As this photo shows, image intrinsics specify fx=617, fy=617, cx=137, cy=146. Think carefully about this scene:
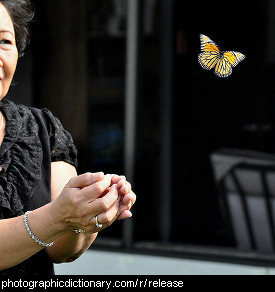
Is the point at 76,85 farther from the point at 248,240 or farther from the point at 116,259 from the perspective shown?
the point at 248,240

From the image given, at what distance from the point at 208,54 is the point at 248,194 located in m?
3.26

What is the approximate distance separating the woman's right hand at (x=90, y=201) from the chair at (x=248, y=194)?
313 cm

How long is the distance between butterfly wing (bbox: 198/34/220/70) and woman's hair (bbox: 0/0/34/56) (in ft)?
1.90

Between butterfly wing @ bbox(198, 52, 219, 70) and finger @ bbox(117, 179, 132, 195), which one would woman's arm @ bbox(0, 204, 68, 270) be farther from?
butterfly wing @ bbox(198, 52, 219, 70)

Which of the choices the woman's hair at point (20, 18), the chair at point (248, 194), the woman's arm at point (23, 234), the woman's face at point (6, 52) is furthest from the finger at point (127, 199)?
the chair at point (248, 194)

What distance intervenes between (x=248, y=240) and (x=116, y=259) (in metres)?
1.00

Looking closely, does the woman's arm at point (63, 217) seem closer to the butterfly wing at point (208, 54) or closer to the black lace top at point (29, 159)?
the black lace top at point (29, 159)

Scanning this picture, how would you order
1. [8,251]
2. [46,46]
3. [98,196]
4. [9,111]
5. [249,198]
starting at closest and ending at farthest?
[98,196] < [8,251] < [9,111] < [249,198] < [46,46]

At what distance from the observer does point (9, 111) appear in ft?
5.50

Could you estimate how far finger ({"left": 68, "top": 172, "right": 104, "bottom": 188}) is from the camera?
1251 mm

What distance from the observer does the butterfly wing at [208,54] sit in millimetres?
1139

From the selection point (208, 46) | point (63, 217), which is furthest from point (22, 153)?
point (208, 46)

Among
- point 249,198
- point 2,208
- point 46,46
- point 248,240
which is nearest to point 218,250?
point 248,240

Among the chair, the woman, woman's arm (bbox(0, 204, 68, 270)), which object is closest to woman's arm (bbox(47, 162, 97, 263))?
the woman
